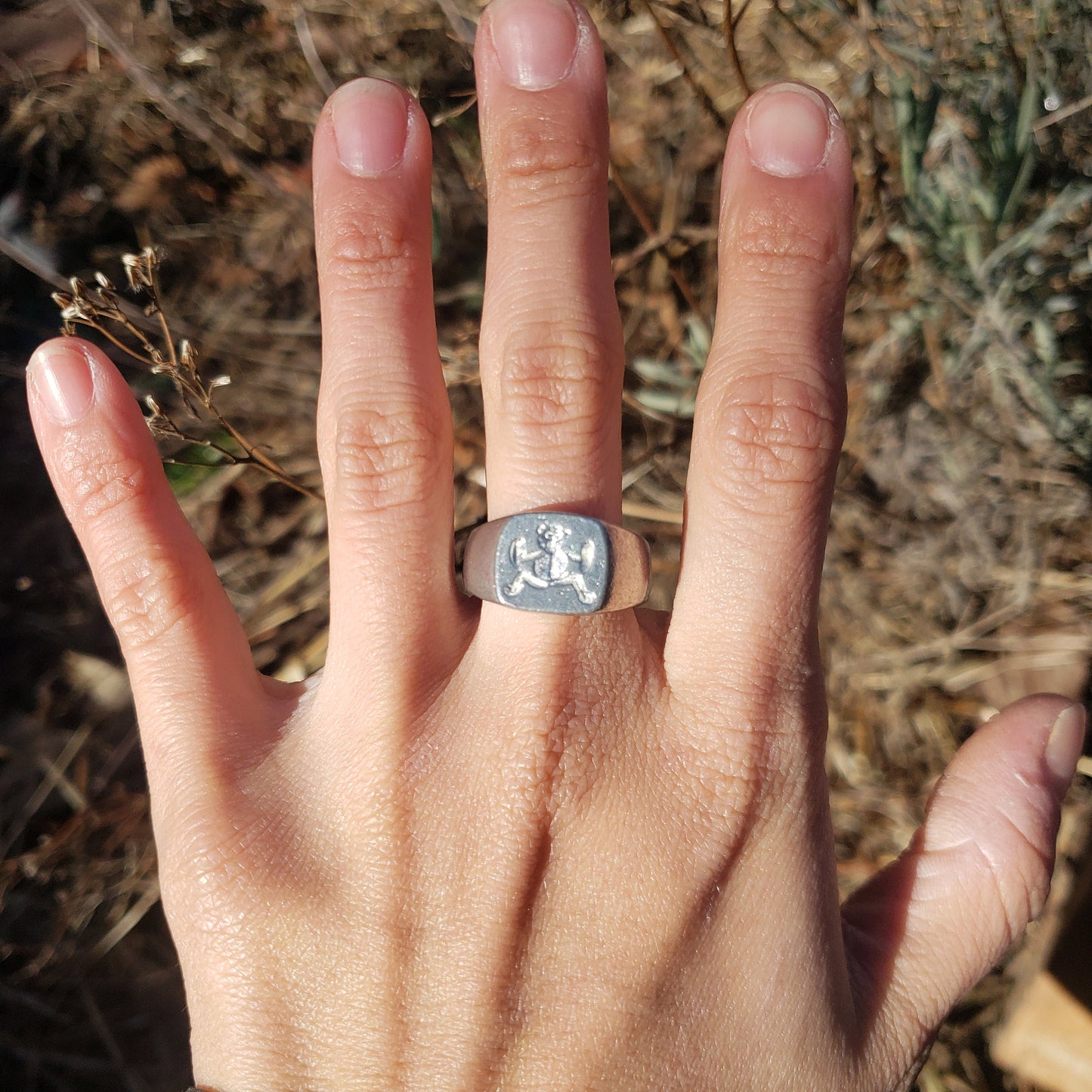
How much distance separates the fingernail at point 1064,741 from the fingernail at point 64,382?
1.84 m

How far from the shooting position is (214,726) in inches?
65.0

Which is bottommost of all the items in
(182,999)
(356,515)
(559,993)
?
(182,999)

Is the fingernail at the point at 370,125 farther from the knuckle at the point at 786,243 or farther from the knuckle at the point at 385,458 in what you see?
the knuckle at the point at 786,243

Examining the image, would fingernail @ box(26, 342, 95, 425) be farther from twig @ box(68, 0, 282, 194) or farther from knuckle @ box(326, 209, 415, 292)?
twig @ box(68, 0, 282, 194)

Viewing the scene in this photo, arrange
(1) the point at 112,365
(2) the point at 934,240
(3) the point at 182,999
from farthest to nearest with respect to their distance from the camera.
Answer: (3) the point at 182,999 < (2) the point at 934,240 < (1) the point at 112,365

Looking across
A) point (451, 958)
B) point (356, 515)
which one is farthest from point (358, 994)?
point (356, 515)

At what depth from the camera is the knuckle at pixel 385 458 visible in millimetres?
1571

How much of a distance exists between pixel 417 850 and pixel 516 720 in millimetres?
275

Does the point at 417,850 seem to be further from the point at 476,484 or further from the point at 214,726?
the point at 476,484

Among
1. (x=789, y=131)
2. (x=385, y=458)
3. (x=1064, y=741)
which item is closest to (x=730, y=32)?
(x=789, y=131)

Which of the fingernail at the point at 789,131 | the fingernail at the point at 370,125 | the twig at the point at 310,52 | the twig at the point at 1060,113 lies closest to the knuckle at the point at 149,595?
the fingernail at the point at 370,125

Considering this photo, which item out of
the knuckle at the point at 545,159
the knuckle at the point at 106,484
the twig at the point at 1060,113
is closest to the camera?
the knuckle at the point at 545,159

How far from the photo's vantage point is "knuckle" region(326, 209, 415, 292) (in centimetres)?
159

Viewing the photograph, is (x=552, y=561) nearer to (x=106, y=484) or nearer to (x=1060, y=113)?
(x=106, y=484)
